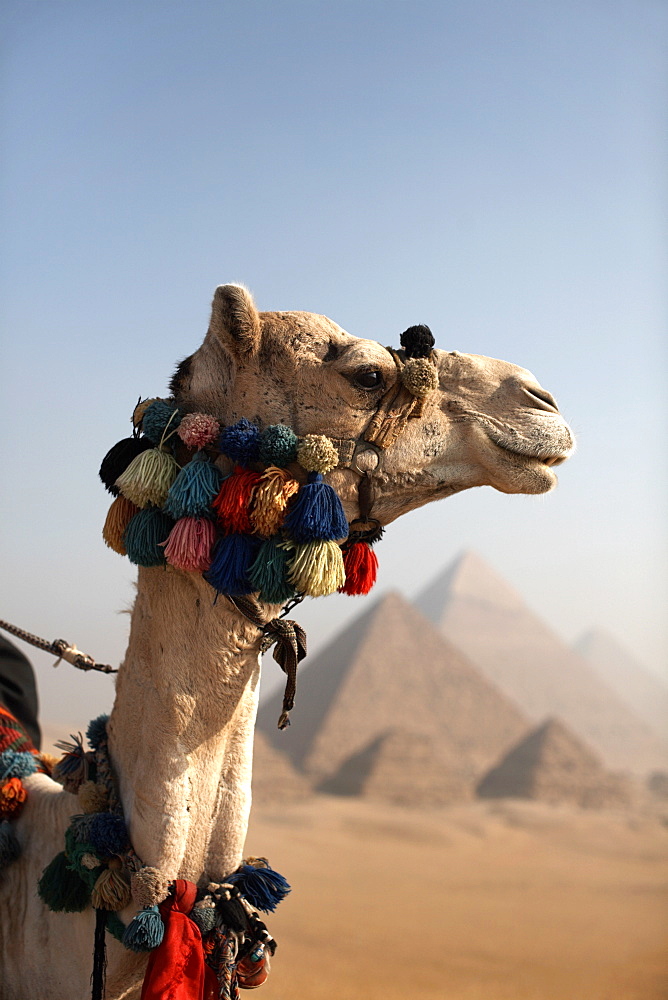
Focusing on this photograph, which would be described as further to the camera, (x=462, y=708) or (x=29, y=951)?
(x=462, y=708)

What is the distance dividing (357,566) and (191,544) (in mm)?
502

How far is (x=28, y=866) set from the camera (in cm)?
330

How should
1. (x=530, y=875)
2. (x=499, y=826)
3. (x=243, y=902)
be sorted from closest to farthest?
1. (x=243, y=902)
2. (x=530, y=875)
3. (x=499, y=826)

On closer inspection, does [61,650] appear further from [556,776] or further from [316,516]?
[556,776]

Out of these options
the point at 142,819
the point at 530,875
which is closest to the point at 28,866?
the point at 142,819

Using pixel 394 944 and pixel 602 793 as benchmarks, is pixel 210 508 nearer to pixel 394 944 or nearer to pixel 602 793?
pixel 394 944

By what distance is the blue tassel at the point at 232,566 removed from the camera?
265 centimetres

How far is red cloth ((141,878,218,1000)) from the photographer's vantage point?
105 inches

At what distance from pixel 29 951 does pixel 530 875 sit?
4506 centimetres

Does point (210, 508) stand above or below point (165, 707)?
above

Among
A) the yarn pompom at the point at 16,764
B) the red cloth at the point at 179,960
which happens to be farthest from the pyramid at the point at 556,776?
the red cloth at the point at 179,960

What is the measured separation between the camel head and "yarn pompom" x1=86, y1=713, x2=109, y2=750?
3.75ft

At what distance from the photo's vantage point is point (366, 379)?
109 inches

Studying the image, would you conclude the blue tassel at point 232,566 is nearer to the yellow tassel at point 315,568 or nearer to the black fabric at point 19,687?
the yellow tassel at point 315,568
